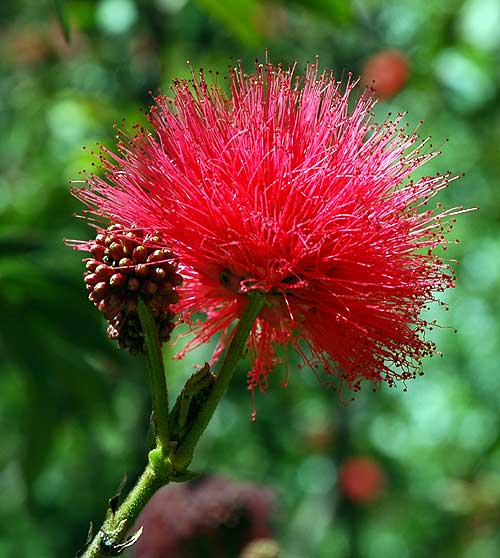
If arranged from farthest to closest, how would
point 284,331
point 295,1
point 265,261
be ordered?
point 295,1, point 284,331, point 265,261

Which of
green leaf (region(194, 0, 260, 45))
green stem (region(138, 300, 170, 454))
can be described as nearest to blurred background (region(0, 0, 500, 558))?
green leaf (region(194, 0, 260, 45))

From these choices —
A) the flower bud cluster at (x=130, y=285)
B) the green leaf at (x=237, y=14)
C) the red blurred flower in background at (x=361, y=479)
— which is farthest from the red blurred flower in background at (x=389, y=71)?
the flower bud cluster at (x=130, y=285)

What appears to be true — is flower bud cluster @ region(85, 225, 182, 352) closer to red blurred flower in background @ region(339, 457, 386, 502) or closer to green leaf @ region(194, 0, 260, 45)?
green leaf @ region(194, 0, 260, 45)

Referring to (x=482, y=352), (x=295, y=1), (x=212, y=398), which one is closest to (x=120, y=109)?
(x=295, y=1)

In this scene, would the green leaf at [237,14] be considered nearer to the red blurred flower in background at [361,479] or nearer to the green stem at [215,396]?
the green stem at [215,396]

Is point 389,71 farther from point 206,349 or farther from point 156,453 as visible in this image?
point 156,453

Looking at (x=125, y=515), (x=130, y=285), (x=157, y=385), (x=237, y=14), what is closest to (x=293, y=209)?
(x=130, y=285)

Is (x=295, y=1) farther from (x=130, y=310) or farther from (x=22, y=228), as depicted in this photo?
(x=130, y=310)
